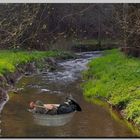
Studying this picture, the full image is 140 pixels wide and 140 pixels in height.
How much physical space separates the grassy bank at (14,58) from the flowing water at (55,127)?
1.86 feet

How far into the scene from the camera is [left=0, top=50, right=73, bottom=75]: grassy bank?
527 inches

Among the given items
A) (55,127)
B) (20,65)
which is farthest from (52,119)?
(20,65)

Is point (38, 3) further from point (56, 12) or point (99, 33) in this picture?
point (99, 33)

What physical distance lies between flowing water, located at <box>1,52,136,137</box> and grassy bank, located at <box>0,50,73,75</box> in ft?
1.86

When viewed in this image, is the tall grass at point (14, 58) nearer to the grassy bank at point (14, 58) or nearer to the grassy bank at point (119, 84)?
the grassy bank at point (14, 58)

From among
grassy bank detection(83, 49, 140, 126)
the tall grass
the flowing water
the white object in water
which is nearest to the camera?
the flowing water

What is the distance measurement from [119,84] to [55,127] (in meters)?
3.05

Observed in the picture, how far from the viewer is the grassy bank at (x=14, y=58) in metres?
13.4

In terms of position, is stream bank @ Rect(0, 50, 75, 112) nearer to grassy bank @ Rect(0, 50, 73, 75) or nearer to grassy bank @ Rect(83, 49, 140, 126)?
grassy bank @ Rect(0, 50, 73, 75)

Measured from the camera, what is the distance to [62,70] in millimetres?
16250

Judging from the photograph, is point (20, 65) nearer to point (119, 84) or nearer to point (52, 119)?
point (119, 84)

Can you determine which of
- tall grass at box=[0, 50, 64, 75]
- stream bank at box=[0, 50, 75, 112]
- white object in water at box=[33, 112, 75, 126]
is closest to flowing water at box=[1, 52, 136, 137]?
white object in water at box=[33, 112, 75, 126]

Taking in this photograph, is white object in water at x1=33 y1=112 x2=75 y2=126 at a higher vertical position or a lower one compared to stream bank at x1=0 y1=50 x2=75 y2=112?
higher

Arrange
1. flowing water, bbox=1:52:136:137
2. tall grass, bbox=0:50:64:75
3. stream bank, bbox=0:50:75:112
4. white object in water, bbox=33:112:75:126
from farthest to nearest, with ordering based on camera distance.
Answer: tall grass, bbox=0:50:64:75, stream bank, bbox=0:50:75:112, white object in water, bbox=33:112:75:126, flowing water, bbox=1:52:136:137
